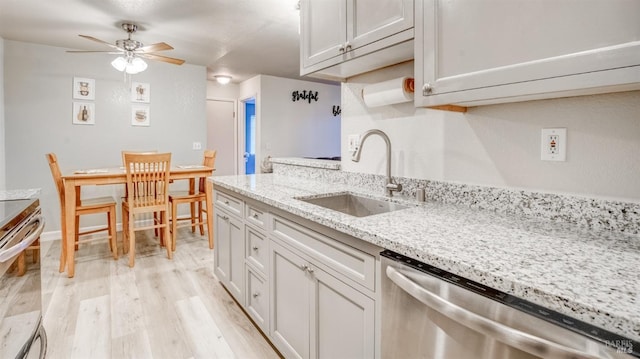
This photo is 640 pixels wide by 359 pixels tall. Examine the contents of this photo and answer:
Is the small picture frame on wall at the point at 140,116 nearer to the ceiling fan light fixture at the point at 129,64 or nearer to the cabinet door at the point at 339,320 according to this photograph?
the ceiling fan light fixture at the point at 129,64

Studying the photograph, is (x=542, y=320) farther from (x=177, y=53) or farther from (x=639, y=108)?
(x=177, y=53)

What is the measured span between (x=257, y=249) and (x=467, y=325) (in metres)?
1.27

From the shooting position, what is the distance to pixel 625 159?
1.01m

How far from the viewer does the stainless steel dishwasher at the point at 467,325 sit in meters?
0.58

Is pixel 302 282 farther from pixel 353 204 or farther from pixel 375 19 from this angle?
pixel 375 19

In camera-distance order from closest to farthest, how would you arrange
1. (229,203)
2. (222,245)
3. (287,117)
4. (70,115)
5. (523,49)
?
(523,49) < (229,203) < (222,245) < (70,115) < (287,117)

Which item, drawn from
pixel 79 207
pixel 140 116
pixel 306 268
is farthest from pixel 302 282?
pixel 140 116

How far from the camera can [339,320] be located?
4.01 feet

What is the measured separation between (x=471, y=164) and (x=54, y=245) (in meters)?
4.27

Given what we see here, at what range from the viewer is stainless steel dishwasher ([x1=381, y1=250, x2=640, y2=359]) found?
0.58 meters

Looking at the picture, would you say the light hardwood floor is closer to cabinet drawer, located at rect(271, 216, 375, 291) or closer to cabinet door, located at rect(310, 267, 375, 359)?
cabinet door, located at rect(310, 267, 375, 359)

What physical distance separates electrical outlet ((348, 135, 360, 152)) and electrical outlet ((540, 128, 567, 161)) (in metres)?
1.01

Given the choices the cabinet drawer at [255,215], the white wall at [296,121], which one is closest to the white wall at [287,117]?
the white wall at [296,121]

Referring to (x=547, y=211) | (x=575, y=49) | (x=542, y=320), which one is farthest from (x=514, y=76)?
(x=542, y=320)
